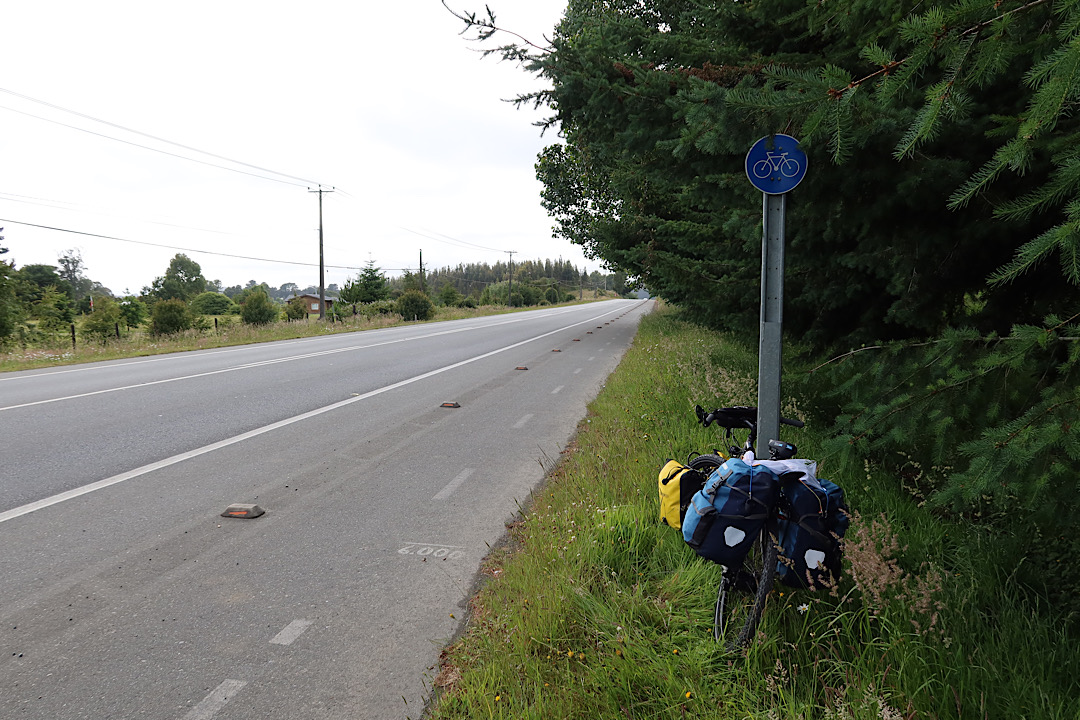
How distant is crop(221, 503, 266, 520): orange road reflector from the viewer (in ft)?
13.7

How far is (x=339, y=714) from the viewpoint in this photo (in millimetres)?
A: 2242

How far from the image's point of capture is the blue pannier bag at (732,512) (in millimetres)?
2035

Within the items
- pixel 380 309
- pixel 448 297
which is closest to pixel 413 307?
pixel 380 309

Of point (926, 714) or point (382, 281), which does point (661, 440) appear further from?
point (382, 281)

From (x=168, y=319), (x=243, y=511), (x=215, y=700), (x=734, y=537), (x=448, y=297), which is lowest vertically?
(x=215, y=700)

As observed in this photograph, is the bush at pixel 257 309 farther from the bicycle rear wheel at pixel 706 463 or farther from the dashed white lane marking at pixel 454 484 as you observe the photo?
the bicycle rear wheel at pixel 706 463

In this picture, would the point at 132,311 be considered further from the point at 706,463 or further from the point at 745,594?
the point at 745,594

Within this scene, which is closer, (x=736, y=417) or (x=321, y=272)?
(x=736, y=417)

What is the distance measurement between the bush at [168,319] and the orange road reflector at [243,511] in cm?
2426

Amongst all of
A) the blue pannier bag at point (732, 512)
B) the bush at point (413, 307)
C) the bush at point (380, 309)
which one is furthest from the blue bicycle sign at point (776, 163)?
the bush at point (380, 309)

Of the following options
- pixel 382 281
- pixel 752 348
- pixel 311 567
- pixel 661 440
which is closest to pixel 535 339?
pixel 752 348

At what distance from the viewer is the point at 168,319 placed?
25031 mm

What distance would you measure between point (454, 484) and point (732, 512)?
329 cm

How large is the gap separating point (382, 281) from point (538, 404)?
4860cm
